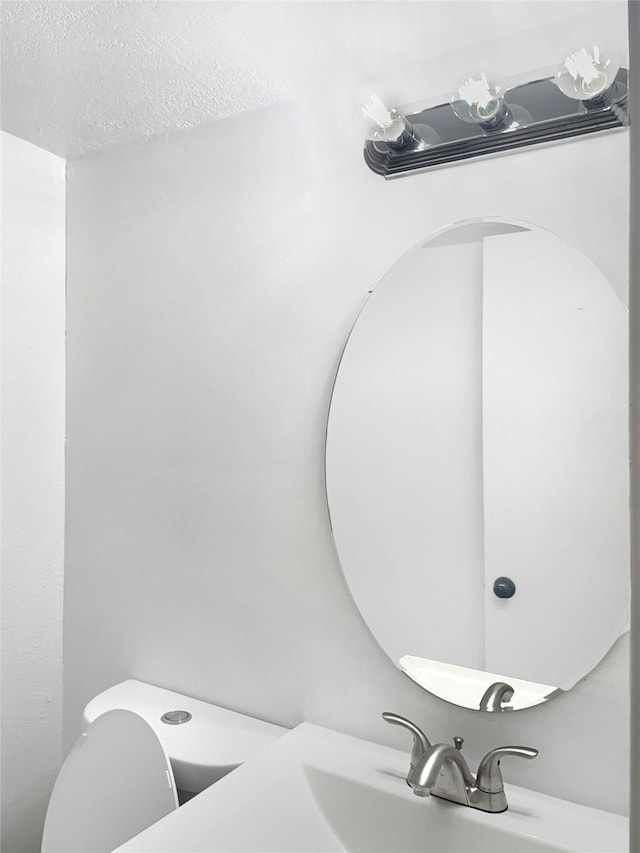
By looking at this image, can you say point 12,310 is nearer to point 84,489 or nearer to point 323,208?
point 84,489

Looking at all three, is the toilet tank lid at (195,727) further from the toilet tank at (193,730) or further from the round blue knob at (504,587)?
the round blue knob at (504,587)

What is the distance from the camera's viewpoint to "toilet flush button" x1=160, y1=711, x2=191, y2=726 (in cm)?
148

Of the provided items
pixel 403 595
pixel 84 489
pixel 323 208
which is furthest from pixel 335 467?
pixel 84 489

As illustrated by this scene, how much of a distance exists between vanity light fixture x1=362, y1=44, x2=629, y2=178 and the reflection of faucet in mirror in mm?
927

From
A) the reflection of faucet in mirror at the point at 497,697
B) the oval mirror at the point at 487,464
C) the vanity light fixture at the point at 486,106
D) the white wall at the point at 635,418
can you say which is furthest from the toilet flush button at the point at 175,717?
the white wall at the point at 635,418

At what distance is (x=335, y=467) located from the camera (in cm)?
139

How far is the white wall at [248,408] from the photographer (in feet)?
3.90

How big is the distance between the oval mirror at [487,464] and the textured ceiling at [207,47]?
36 cm

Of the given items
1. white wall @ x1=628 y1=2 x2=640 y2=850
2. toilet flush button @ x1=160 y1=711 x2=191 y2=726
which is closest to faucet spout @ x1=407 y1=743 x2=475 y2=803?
toilet flush button @ x1=160 y1=711 x2=191 y2=726

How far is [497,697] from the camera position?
119cm

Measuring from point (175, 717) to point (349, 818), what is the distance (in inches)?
18.5

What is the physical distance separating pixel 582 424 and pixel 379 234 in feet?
1.76

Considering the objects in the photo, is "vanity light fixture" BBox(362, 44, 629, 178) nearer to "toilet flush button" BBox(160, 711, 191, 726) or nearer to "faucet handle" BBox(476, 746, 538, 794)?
"faucet handle" BBox(476, 746, 538, 794)

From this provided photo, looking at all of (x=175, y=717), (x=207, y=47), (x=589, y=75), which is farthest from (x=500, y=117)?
(x=175, y=717)
